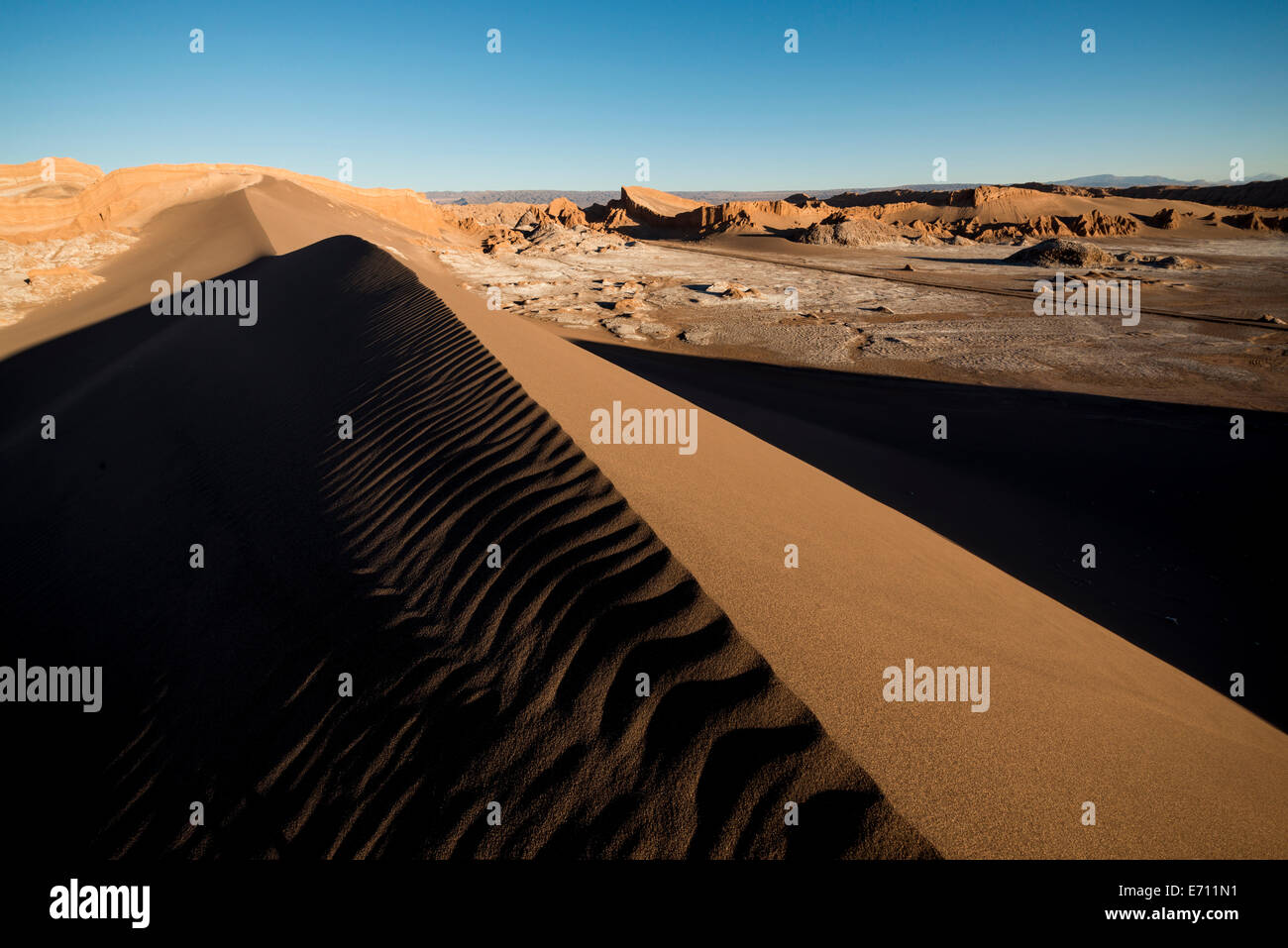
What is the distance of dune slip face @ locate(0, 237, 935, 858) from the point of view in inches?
87.4

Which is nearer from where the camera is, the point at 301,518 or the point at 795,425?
the point at 301,518

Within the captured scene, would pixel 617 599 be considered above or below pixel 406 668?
above

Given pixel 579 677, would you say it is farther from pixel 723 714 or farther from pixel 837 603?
pixel 837 603

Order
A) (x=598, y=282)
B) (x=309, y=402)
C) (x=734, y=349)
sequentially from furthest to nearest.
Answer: (x=598, y=282) → (x=734, y=349) → (x=309, y=402)

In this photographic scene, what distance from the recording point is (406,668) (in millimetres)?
2918

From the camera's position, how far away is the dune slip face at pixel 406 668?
222cm

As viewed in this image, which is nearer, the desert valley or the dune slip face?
the dune slip face

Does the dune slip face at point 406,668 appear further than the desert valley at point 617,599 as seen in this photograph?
→ No
